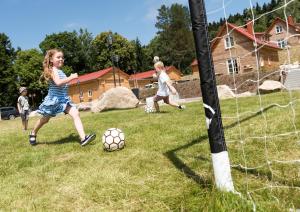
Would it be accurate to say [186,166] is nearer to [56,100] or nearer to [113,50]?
[56,100]

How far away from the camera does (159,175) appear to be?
3984mm

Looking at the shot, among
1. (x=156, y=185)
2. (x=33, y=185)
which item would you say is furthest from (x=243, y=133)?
(x=33, y=185)

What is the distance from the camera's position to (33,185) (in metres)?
4.21

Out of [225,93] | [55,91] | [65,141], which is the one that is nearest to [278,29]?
[225,93]

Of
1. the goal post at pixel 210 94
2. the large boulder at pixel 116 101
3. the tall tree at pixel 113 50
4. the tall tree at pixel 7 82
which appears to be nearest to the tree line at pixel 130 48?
the tall tree at pixel 113 50

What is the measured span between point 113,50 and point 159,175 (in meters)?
65.2

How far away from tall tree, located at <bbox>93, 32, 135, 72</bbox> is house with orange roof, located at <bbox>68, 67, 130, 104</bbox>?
10.2 meters

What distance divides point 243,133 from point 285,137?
0.76m

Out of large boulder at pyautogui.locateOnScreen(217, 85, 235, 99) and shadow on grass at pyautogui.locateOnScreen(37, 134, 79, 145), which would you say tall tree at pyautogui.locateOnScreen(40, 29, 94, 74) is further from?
shadow on grass at pyautogui.locateOnScreen(37, 134, 79, 145)

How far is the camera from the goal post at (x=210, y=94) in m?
3.10

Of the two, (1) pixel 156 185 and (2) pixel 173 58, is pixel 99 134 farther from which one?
(2) pixel 173 58

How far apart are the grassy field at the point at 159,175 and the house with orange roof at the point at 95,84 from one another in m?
47.6

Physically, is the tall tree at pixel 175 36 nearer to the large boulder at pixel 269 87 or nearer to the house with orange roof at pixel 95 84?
the house with orange roof at pixel 95 84

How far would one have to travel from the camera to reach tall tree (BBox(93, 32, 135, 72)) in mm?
68312
